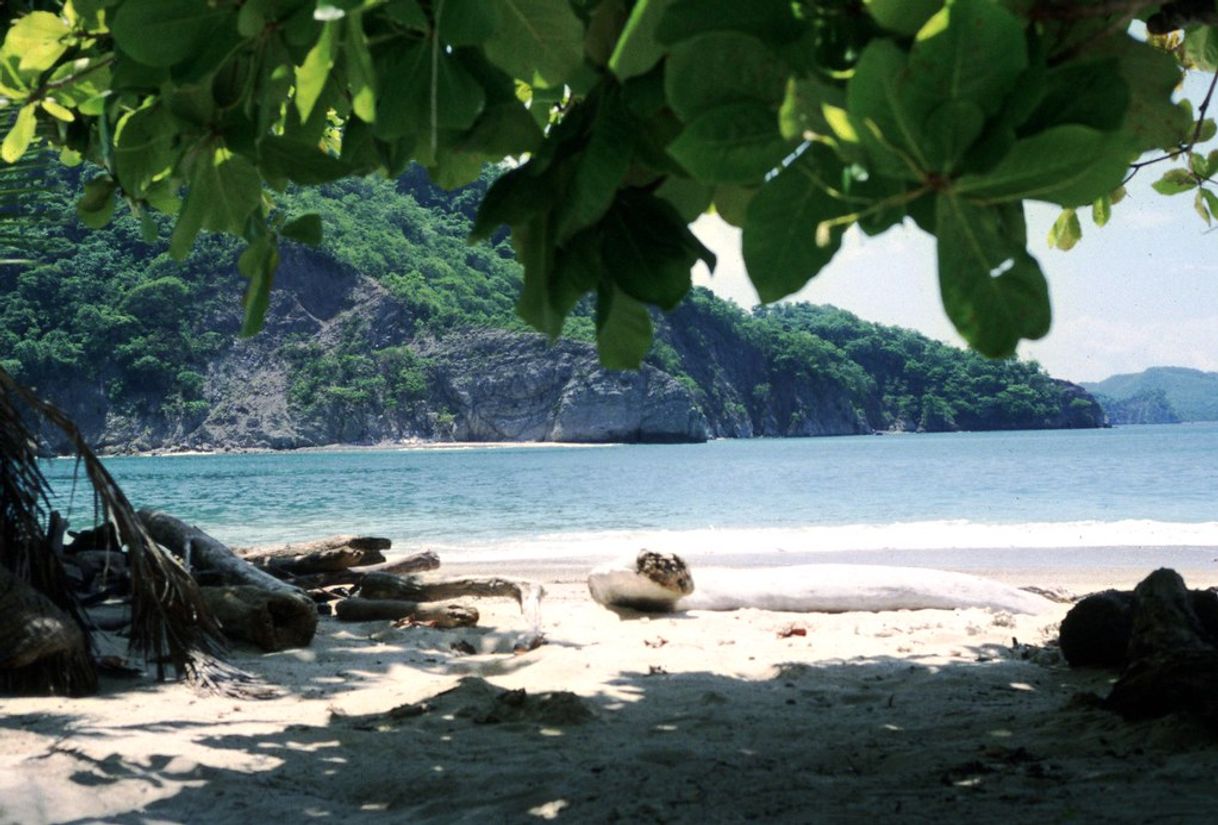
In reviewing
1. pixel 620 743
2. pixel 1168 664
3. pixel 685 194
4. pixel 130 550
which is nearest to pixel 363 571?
pixel 130 550

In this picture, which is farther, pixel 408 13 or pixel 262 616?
pixel 262 616

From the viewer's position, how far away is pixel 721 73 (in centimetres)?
75

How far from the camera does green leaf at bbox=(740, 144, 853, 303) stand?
786 millimetres

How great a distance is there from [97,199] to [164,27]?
0.85 metres

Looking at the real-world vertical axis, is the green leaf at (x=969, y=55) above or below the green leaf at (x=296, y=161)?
below

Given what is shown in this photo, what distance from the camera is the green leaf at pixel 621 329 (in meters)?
1.11

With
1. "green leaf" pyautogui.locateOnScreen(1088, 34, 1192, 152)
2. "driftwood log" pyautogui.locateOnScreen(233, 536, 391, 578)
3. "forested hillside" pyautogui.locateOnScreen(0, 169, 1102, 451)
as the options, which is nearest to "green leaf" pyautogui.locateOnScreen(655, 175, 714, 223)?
"green leaf" pyautogui.locateOnScreen(1088, 34, 1192, 152)

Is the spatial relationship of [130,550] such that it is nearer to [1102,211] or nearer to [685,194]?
[685,194]

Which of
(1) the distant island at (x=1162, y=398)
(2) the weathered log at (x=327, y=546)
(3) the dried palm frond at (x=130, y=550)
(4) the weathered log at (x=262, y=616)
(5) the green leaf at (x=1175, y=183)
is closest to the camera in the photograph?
(5) the green leaf at (x=1175, y=183)

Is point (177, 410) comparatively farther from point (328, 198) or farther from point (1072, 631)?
point (1072, 631)

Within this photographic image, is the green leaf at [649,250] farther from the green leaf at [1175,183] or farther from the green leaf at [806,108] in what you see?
the green leaf at [1175,183]

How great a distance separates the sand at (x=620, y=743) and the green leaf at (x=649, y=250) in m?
1.89

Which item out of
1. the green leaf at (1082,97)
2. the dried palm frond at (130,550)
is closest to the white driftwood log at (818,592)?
the dried palm frond at (130,550)

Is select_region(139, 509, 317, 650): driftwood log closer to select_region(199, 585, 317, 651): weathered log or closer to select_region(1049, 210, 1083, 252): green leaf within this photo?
select_region(199, 585, 317, 651): weathered log
